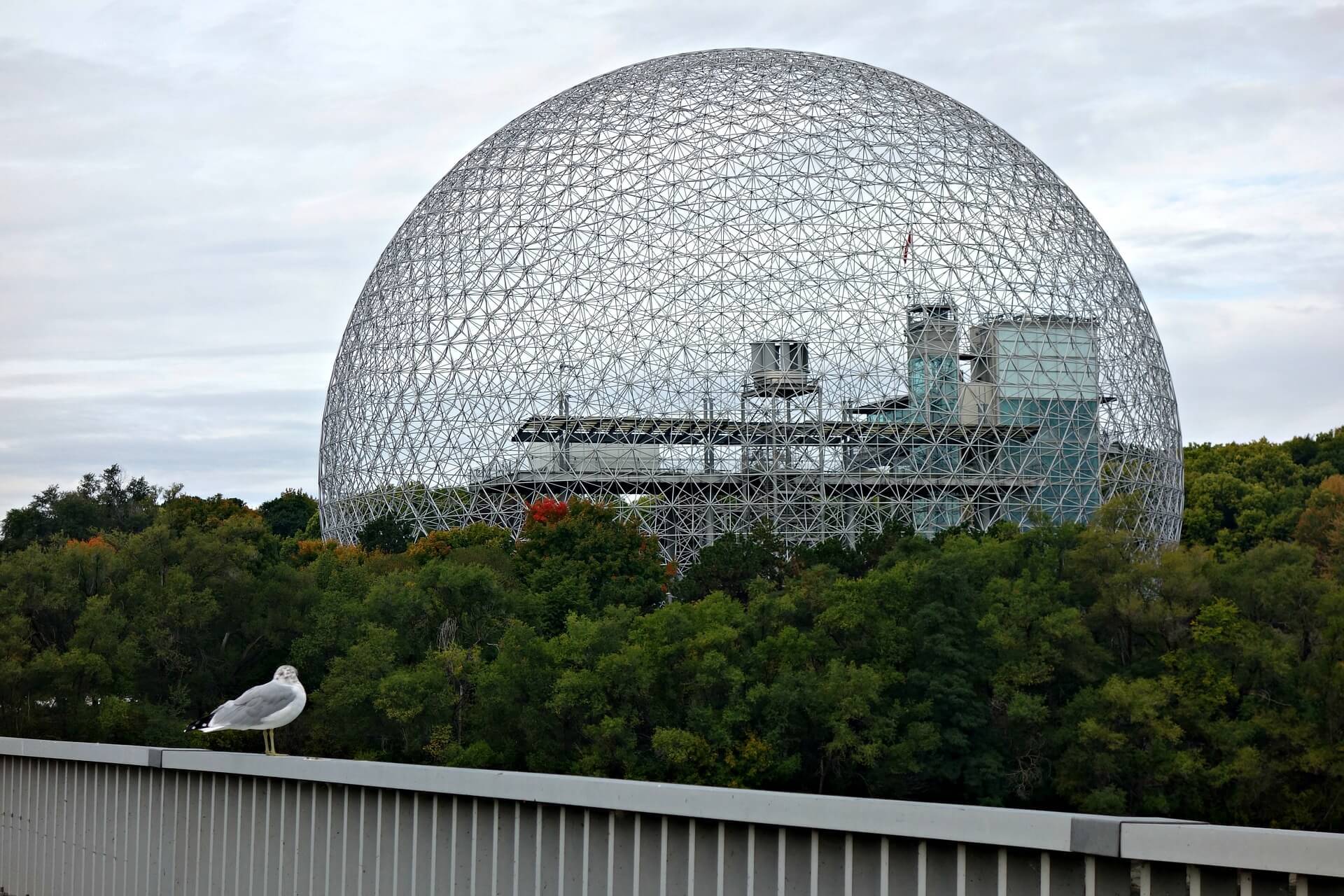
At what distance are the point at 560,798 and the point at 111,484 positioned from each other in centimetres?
7944

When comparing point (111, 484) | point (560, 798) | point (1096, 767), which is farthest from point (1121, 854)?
point (111, 484)

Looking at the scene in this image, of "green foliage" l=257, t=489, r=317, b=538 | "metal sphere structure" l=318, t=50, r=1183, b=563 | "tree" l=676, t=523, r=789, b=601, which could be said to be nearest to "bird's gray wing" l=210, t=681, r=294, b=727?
"tree" l=676, t=523, r=789, b=601

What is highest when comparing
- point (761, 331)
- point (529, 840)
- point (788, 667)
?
point (761, 331)

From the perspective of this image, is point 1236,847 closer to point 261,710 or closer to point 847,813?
point 847,813

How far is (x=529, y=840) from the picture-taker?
1052 cm

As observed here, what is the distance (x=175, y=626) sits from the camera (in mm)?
32406

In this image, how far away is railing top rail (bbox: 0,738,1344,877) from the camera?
688 centimetres

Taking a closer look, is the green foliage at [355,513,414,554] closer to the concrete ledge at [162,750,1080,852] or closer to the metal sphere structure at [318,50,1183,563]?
the metal sphere structure at [318,50,1183,563]

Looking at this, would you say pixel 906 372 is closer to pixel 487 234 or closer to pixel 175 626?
pixel 487 234

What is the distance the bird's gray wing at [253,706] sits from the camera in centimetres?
1275

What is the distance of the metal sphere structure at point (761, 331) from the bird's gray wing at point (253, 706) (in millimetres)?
32276

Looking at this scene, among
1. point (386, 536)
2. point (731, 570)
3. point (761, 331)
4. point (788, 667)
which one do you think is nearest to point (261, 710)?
point (788, 667)

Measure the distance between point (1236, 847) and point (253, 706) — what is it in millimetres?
8491

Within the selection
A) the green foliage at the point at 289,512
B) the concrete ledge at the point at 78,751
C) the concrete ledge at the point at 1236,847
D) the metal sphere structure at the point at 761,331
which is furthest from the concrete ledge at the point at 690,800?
the green foliage at the point at 289,512
